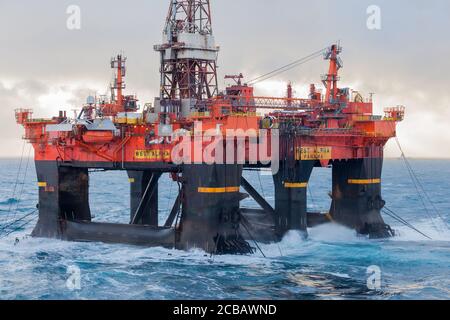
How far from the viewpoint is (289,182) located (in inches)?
A: 1772

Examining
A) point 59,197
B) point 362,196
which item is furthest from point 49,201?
point 362,196

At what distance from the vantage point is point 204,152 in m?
40.2

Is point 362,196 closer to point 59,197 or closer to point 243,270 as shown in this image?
point 243,270

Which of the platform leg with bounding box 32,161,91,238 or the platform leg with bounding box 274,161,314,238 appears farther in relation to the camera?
the platform leg with bounding box 32,161,91,238

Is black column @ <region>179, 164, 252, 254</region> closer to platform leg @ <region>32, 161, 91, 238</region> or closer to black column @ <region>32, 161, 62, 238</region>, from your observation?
platform leg @ <region>32, 161, 91, 238</region>

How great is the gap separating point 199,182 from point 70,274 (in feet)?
28.8

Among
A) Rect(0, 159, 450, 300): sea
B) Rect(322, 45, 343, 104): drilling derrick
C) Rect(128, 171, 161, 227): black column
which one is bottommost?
Rect(0, 159, 450, 300): sea

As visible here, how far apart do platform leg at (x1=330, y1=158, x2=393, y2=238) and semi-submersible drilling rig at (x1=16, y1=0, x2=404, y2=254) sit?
70 mm

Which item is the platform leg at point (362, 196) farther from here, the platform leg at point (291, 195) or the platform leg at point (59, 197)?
the platform leg at point (59, 197)

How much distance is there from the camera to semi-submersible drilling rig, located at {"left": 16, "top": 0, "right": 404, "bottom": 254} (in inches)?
1602

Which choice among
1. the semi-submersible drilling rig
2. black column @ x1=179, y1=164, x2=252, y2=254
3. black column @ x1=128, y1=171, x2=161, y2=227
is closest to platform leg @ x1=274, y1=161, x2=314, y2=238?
the semi-submersible drilling rig

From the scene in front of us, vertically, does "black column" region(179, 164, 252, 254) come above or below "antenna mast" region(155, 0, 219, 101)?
below

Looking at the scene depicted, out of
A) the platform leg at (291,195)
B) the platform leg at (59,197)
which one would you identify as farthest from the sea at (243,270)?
the platform leg at (59,197)
